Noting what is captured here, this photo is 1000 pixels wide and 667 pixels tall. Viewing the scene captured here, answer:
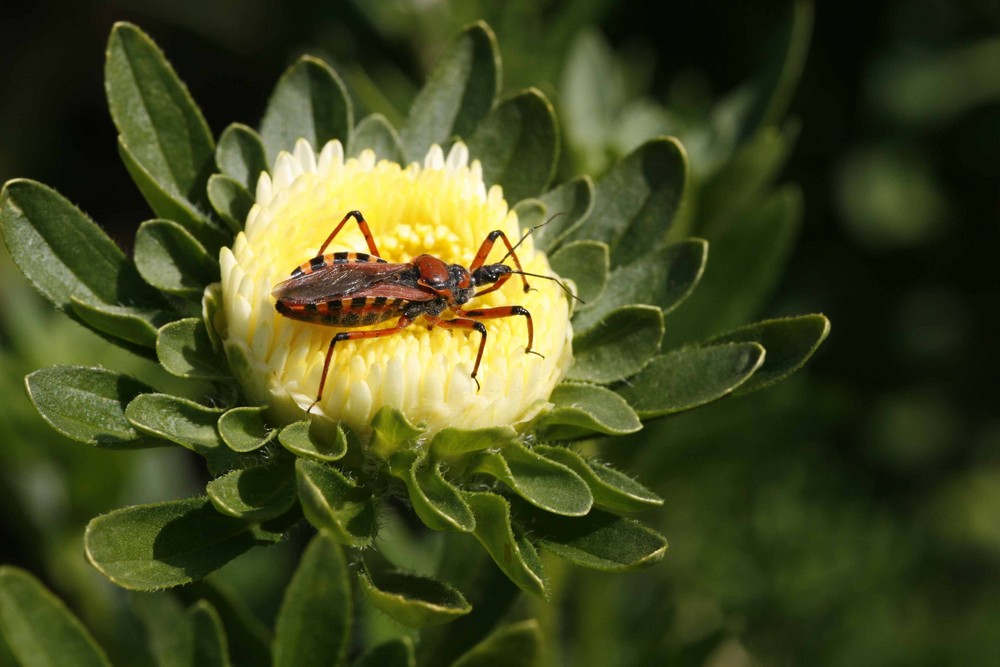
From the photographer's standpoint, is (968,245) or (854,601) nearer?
(854,601)

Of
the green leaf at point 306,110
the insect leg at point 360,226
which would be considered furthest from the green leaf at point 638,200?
the green leaf at point 306,110

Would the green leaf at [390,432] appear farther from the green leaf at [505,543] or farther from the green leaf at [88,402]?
the green leaf at [88,402]

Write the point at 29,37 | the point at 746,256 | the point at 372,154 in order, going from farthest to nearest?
the point at 29,37
the point at 746,256
the point at 372,154

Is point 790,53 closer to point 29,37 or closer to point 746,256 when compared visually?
point 746,256

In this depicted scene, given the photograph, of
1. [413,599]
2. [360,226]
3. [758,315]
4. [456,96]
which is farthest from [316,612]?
[758,315]

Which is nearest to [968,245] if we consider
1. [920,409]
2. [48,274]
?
[920,409]
